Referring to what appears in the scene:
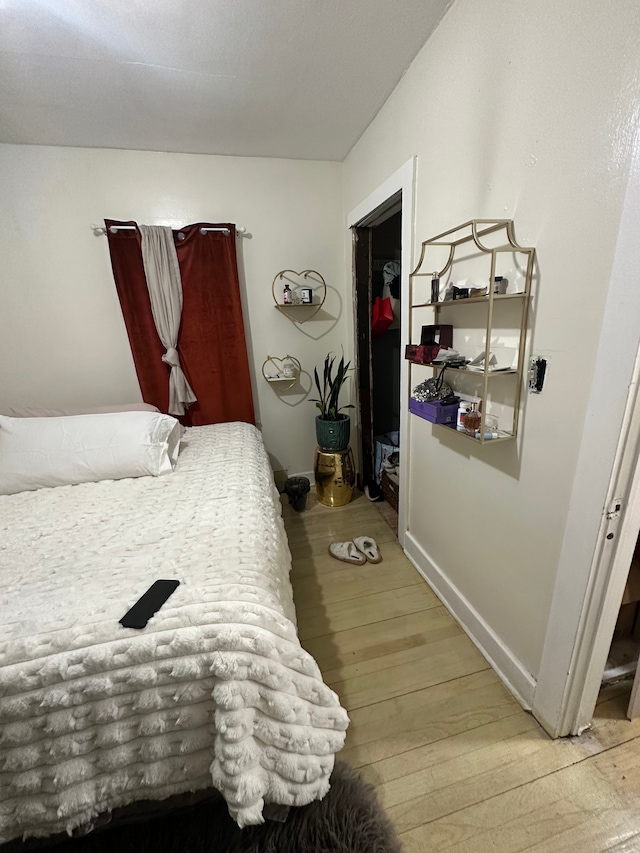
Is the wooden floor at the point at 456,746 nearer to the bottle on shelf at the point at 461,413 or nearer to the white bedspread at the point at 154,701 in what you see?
the white bedspread at the point at 154,701

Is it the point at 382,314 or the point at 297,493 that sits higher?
the point at 382,314

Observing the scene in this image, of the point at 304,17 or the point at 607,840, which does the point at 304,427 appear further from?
the point at 607,840

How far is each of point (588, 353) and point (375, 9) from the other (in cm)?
142

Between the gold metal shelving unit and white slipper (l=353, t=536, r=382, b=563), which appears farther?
white slipper (l=353, t=536, r=382, b=563)

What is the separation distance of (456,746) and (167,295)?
2.63 meters

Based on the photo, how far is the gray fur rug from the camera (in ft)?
3.01

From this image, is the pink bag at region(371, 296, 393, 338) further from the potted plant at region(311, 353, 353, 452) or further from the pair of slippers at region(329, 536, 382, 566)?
the pair of slippers at region(329, 536, 382, 566)

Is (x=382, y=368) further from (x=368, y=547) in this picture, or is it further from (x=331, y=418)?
(x=368, y=547)

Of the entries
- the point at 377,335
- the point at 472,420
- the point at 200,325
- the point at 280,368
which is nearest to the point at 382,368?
the point at 377,335

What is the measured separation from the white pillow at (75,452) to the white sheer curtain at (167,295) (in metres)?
0.68

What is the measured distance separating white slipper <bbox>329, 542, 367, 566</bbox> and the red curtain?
44.1 inches

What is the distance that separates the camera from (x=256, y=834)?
0.94m

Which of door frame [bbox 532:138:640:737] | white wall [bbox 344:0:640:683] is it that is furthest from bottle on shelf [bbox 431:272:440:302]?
door frame [bbox 532:138:640:737]

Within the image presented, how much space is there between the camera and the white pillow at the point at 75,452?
158 centimetres
